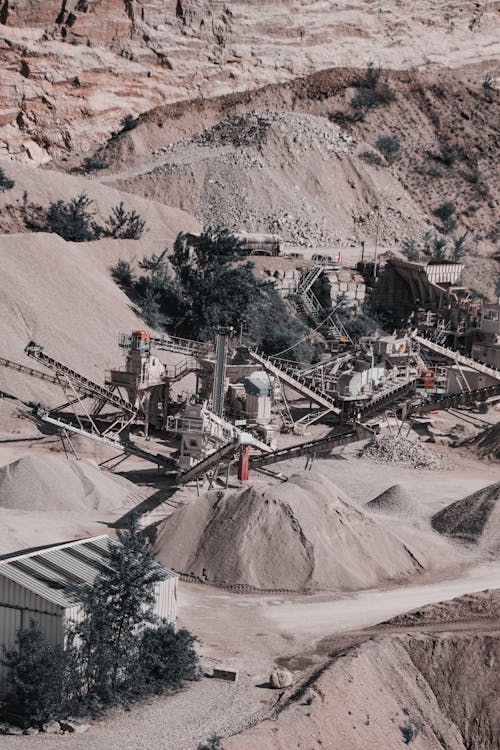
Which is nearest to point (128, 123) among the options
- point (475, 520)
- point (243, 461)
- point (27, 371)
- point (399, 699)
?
point (27, 371)

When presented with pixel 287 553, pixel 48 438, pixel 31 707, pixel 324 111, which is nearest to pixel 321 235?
pixel 324 111

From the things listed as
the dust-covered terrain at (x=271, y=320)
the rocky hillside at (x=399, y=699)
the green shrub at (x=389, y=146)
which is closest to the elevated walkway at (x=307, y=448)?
→ the dust-covered terrain at (x=271, y=320)

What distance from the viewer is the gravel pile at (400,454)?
50125mm

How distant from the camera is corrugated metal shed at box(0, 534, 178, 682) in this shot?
91.5ft

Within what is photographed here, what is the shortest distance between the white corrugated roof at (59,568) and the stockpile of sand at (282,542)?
4776 mm

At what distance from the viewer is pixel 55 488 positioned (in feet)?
135

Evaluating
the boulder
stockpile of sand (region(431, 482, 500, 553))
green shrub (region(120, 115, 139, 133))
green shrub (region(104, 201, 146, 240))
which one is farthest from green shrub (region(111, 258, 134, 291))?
the boulder

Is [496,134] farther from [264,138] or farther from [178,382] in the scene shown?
[178,382]

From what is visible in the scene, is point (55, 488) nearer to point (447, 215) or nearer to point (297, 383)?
point (297, 383)

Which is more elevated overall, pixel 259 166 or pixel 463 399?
pixel 259 166

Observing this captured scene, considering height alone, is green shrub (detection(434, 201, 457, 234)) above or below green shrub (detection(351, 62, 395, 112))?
below

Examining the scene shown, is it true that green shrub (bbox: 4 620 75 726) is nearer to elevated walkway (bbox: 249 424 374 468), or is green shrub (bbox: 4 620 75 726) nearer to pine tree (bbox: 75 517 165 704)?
pine tree (bbox: 75 517 165 704)

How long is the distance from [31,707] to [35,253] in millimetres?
34210

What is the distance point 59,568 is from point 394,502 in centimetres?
1561
